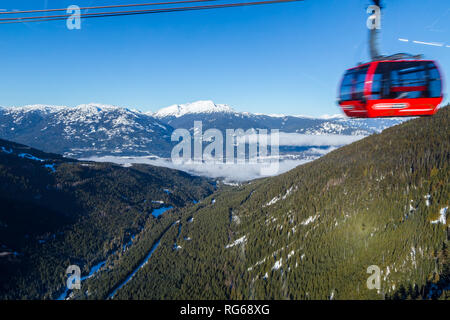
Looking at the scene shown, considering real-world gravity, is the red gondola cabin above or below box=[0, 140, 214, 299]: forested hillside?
above

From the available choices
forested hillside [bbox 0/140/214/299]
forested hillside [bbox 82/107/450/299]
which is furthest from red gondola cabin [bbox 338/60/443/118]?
forested hillside [bbox 0/140/214/299]

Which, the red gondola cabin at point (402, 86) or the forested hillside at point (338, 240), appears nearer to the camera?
the red gondola cabin at point (402, 86)

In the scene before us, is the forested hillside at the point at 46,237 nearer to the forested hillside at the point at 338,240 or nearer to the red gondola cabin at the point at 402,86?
the forested hillside at the point at 338,240

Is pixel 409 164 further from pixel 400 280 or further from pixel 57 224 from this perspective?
pixel 57 224

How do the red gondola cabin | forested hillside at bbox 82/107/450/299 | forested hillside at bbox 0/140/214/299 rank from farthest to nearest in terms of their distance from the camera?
forested hillside at bbox 0/140/214/299 < forested hillside at bbox 82/107/450/299 < the red gondola cabin

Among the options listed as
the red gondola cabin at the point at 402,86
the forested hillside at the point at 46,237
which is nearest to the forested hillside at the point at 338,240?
the forested hillside at the point at 46,237

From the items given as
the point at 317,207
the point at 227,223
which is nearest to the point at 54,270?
the point at 227,223

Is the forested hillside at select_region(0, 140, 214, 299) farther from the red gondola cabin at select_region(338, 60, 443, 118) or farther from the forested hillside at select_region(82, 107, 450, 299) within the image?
the red gondola cabin at select_region(338, 60, 443, 118)
